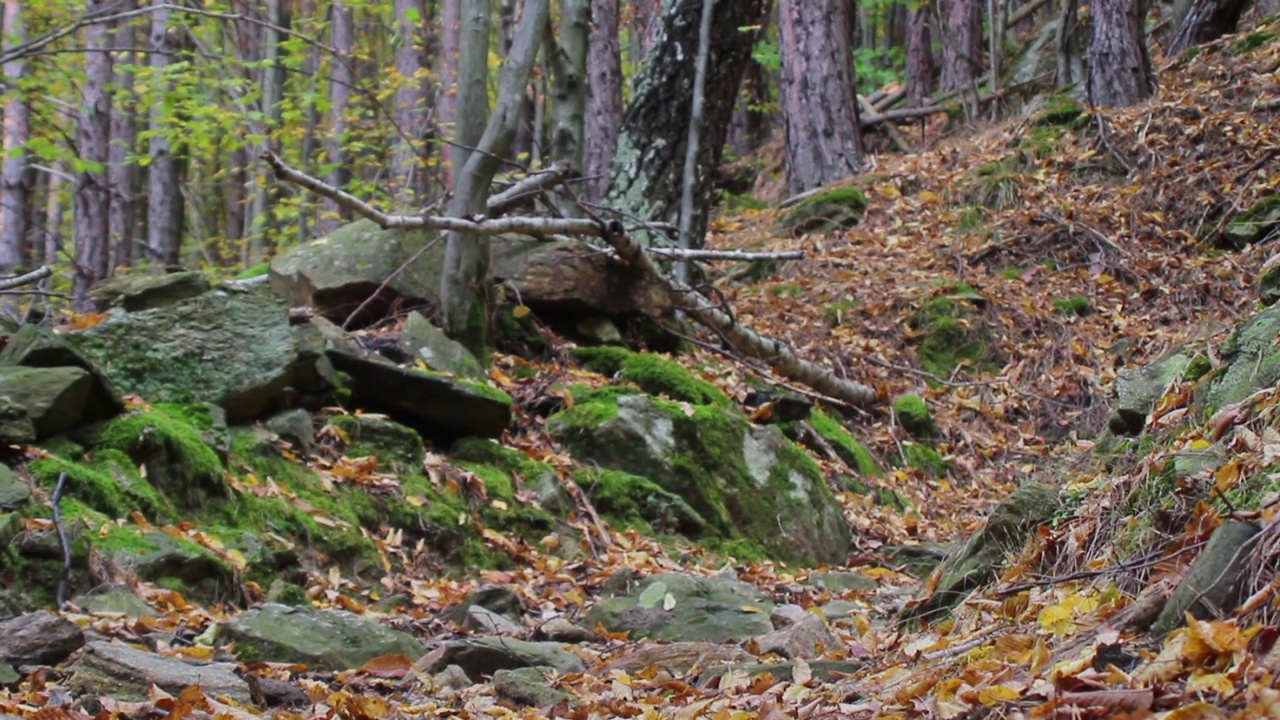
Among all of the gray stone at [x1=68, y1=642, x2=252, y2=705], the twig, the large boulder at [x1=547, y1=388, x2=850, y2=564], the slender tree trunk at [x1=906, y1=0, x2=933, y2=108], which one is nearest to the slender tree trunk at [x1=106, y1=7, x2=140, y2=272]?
the large boulder at [x1=547, y1=388, x2=850, y2=564]

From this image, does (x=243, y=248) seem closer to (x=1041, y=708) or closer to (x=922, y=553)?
(x=922, y=553)

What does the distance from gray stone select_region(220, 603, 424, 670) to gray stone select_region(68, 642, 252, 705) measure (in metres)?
0.46

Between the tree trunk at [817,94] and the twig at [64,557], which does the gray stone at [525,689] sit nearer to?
the twig at [64,557]

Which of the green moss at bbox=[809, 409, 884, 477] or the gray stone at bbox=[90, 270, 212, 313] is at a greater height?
the gray stone at bbox=[90, 270, 212, 313]

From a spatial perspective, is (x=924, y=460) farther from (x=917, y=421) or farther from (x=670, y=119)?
(x=670, y=119)

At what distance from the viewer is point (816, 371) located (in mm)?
9422

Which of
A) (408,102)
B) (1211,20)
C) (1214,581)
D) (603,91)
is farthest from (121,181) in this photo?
(1214,581)

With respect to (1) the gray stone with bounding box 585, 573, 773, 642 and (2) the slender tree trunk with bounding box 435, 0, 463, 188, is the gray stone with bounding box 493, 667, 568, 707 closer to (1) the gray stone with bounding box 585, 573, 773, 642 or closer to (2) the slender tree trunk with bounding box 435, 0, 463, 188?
(1) the gray stone with bounding box 585, 573, 773, 642

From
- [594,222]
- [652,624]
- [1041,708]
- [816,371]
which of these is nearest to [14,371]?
[652,624]

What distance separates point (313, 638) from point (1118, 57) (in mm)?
11175

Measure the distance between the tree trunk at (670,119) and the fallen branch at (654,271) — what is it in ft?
3.07

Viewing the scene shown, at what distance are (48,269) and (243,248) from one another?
1768cm

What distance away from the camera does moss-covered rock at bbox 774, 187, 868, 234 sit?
13.1 meters

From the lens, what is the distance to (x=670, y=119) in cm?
968
